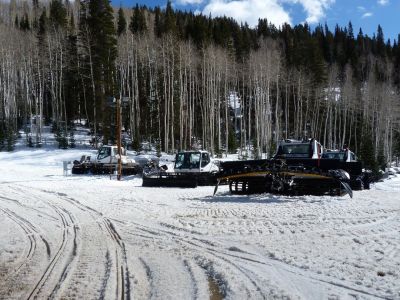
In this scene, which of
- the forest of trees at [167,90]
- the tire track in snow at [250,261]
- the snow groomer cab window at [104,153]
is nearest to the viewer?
the tire track in snow at [250,261]

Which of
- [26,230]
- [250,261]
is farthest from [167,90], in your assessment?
[250,261]

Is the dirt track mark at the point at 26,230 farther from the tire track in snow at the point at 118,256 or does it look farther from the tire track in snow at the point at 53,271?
the tire track in snow at the point at 118,256

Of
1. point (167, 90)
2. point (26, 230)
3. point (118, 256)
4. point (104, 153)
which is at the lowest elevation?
point (26, 230)

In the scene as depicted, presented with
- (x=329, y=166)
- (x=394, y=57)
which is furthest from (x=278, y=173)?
(x=394, y=57)

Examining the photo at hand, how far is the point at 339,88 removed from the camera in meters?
56.3

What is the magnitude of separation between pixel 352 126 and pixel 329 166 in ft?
145

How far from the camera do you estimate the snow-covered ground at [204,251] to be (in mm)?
4559

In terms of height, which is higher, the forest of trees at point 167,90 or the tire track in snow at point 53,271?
the forest of trees at point 167,90

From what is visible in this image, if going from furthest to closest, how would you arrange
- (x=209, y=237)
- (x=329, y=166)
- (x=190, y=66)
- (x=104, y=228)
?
1. (x=190, y=66)
2. (x=329, y=166)
3. (x=104, y=228)
4. (x=209, y=237)

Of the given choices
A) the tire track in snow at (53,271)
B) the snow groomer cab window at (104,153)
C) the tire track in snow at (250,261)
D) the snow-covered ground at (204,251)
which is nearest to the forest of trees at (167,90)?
the snow groomer cab window at (104,153)

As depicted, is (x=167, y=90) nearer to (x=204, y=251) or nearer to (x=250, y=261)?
(x=204, y=251)

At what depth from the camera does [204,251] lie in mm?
6156

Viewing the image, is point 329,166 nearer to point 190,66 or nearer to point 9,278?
point 9,278

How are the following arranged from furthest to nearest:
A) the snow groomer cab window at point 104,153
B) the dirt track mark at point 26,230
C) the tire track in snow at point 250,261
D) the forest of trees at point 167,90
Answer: the forest of trees at point 167,90
the snow groomer cab window at point 104,153
the dirt track mark at point 26,230
the tire track in snow at point 250,261
